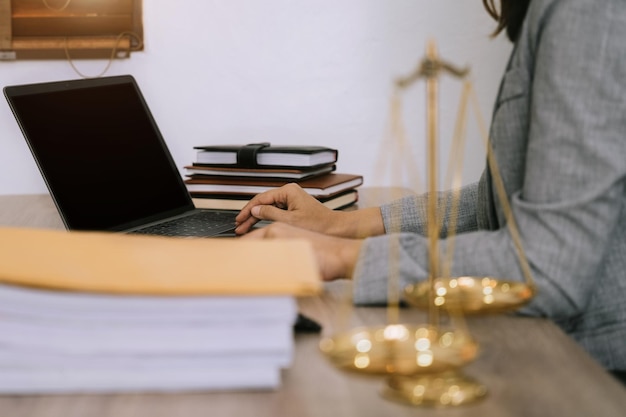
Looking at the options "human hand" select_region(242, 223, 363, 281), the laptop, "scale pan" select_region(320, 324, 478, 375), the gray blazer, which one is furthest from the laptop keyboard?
"scale pan" select_region(320, 324, 478, 375)

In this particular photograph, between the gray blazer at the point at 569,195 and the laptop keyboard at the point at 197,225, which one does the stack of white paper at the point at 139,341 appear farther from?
the laptop keyboard at the point at 197,225

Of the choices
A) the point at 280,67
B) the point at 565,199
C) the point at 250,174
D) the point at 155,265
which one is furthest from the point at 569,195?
the point at 280,67

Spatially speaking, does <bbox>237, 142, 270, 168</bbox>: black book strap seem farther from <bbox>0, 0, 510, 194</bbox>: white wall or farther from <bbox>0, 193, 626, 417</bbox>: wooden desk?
<bbox>0, 193, 626, 417</bbox>: wooden desk

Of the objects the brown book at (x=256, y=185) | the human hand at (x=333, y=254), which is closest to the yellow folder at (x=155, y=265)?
the human hand at (x=333, y=254)

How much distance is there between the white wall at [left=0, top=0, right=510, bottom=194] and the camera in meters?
2.11

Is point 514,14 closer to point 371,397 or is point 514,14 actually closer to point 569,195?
point 569,195

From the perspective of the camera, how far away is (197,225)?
160cm

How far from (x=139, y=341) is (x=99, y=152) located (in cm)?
96

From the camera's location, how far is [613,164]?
3.24 feet

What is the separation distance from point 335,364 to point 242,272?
0.35 ft

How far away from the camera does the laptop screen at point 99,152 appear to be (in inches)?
60.4

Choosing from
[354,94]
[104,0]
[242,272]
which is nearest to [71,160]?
[104,0]

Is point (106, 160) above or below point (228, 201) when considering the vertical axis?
above

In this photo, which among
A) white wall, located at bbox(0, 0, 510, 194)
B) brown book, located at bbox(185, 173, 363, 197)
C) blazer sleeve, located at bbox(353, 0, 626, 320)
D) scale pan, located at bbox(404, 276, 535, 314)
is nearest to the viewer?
scale pan, located at bbox(404, 276, 535, 314)
